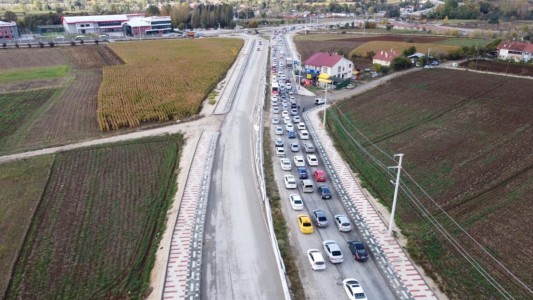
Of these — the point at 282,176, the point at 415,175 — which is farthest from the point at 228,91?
the point at 415,175

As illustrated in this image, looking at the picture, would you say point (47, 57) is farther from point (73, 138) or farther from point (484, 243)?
point (484, 243)

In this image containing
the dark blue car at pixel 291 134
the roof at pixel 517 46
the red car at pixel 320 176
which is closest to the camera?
the red car at pixel 320 176

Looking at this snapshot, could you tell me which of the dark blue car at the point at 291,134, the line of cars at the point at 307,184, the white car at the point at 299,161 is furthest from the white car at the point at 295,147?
the dark blue car at the point at 291,134

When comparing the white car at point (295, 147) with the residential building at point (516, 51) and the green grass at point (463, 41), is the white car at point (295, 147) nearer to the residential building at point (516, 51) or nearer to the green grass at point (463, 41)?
the residential building at point (516, 51)

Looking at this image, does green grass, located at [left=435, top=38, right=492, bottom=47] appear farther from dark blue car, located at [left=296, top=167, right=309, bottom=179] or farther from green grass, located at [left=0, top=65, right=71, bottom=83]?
green grass, located at [left=0, top=65, right=71, bottom=83]

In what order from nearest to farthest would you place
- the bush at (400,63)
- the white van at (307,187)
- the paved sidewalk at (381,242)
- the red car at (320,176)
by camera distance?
the paved sidewalk at (381,242) < the white van at (307,187) < the red car at (320,176) < the bush at (400,63)

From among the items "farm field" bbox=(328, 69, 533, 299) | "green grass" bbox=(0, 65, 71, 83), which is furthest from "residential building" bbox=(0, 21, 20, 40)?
"farm field" bbox=(328, 69, 533, 299)
